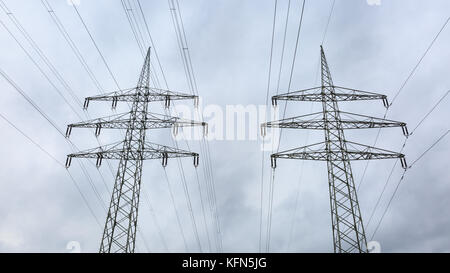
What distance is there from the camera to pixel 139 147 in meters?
20.0

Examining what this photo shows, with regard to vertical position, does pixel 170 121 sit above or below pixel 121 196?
above

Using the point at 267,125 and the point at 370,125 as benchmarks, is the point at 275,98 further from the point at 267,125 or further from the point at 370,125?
the point at 370,125

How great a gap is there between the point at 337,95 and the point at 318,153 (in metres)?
5.30

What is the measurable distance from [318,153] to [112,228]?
42.7 feet

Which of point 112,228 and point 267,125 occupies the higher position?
point 267,125

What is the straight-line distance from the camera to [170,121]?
66.9 ft

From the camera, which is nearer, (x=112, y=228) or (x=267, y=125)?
(x=112, y=228)

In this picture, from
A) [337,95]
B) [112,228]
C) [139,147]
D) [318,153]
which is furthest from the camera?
[337,95]
